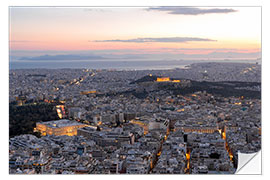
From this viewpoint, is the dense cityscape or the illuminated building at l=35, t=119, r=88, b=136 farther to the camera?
the illuminated building at l=35, t=119, r=88, b=136

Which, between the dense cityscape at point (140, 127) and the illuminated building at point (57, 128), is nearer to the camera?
the dense cityscape at point (140, 127)

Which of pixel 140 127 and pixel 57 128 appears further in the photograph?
pixel 140 127
